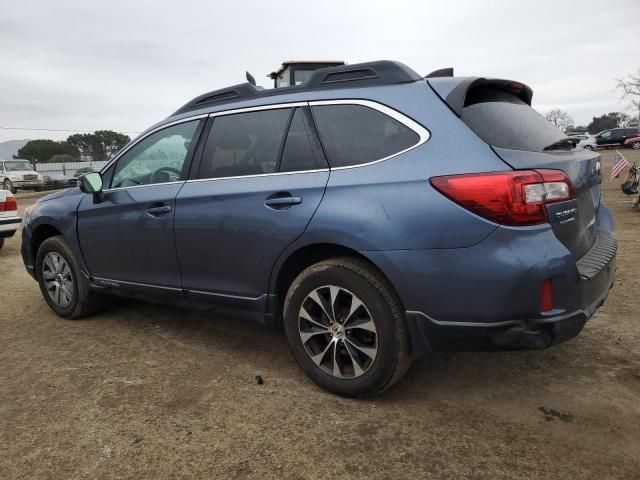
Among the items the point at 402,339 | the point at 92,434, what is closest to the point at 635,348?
the point at 402,339

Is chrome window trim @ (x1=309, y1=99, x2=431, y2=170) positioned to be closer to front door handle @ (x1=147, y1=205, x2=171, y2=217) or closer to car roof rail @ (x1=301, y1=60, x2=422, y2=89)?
car roof rail @ (x1=301, y1=60, x2=422, y2=89)

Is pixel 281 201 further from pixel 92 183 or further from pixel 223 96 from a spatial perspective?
pixel 92 183

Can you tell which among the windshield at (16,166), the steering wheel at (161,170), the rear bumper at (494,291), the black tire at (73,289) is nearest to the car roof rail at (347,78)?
the steering wheel at (161,170)

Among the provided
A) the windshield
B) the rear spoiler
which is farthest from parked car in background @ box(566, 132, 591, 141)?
Answer: the windshield

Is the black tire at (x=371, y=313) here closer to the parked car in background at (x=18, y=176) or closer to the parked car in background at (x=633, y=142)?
the parked car in background at (x=18, y=176)

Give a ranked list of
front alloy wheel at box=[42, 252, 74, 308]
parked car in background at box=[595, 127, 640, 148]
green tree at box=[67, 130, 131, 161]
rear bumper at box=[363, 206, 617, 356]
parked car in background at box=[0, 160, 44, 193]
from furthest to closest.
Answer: green tree at box=[67, 130, 131, 161], parked car in background at box=[595, 127, 640, 148], parked car in background at box=[0, 160, 44, 193], front alloy wheel at box=[42, 252, 74, 308], rear bumper at box=[363, 206, 617, 356]

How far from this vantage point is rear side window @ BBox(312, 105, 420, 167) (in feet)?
8.32

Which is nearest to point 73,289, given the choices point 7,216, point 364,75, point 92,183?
point 92,183

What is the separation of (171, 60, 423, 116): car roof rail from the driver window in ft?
1.42

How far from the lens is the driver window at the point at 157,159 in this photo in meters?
3.47

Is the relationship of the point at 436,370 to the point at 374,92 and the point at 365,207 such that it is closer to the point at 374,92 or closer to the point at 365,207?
the point at 365,207

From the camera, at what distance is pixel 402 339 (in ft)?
8.21

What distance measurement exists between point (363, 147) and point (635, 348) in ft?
7.57

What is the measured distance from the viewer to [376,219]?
2.44 m
